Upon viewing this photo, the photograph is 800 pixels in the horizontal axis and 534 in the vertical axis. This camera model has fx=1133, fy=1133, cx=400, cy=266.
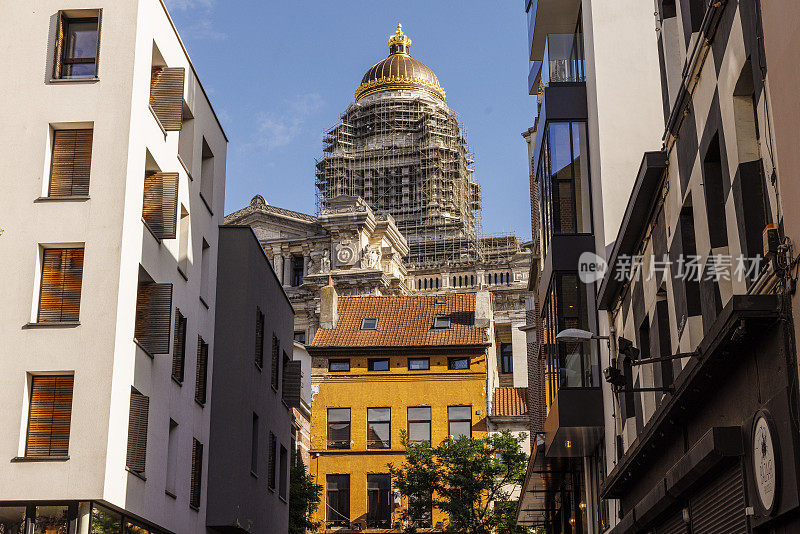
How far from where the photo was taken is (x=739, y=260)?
1370 centimetres

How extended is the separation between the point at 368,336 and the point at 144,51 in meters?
34.8

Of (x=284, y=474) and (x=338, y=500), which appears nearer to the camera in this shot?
(x=284, y=474)

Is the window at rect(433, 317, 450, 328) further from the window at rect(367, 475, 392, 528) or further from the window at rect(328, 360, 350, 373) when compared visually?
the window at rect(367, 475, 392, 528)

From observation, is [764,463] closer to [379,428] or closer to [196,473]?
[196,473]

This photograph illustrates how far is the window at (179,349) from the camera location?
2828cm

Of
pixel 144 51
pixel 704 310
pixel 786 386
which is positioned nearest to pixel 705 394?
pixel 704 310

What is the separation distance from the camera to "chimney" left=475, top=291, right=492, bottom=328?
60.5 meters

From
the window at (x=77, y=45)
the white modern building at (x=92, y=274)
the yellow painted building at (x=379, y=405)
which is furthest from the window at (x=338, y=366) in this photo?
the window at (x=77, y=45)

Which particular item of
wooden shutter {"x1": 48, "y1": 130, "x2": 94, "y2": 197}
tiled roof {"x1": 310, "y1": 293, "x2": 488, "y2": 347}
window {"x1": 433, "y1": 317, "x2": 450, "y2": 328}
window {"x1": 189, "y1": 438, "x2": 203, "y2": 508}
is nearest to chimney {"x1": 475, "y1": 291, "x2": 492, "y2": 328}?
tiled roof {"x1": 310, "y1": 293, "x2": 488, "y2": 347}

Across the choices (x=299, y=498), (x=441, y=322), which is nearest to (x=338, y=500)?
(x=441, y=322)

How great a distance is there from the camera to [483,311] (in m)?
60.9

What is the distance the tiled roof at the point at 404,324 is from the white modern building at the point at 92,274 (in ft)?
100

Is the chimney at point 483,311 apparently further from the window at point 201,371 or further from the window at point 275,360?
the window at point 201,371

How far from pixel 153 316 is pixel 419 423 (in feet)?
109
